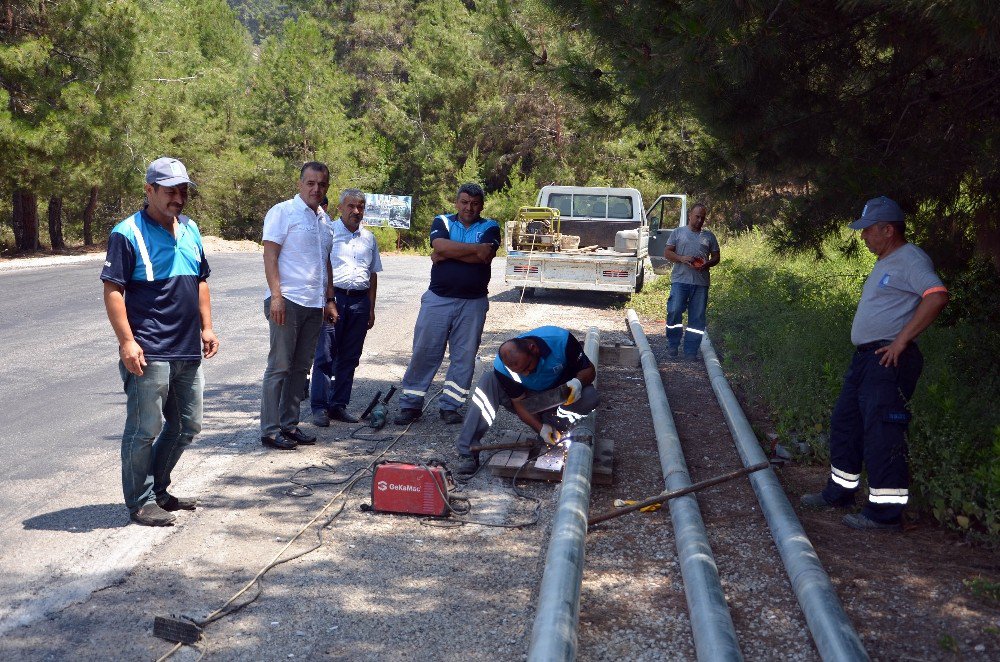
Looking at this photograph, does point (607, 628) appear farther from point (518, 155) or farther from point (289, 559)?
point (518, 155)

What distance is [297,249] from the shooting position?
6344 mm

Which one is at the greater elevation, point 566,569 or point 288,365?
point 288,365

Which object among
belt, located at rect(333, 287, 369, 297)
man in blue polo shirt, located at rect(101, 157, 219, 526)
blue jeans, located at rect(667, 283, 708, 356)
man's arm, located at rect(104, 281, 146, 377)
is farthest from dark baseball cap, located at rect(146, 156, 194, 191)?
blue jeans, located at rect(667, 283, 708, 356)

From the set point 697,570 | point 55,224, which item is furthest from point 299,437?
point 55,224

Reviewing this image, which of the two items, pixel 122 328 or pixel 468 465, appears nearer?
pixel 122 328

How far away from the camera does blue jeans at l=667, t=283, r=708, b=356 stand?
10.2 m

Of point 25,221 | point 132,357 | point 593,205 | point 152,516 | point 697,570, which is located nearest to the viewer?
point 697,570

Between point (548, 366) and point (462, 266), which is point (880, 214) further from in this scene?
point (462, 266)

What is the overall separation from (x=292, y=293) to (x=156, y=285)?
160 cm

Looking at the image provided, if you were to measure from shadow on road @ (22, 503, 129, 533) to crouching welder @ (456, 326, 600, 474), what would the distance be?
2122 millimetres

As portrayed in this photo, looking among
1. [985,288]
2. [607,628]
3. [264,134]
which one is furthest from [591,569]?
[264,134]

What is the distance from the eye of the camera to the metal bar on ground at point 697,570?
3471 mm

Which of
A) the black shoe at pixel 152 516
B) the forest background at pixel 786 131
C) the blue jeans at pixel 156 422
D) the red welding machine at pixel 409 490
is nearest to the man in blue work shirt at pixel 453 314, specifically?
the forest background at pixel 786 131

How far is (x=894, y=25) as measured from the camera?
5.91 meters
